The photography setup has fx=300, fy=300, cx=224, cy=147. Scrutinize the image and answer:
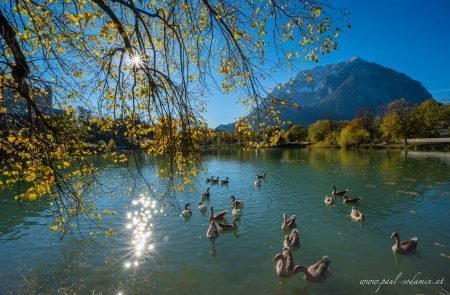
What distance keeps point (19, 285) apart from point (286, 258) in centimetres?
1101

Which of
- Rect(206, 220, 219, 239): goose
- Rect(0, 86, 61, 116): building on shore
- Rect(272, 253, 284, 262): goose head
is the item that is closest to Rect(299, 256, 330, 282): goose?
Rect(272, 253, 284, 262): goose head

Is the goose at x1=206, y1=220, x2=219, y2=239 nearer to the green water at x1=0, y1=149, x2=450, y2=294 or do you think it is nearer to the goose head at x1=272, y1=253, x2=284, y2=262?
the green water at x1=0, y1=149, x2=450, y2=294

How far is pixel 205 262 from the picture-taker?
45.9 feet

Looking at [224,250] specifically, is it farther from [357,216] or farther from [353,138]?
[353,138]

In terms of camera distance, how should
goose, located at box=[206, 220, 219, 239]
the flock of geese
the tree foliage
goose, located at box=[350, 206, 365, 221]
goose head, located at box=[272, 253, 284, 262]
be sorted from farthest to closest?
1. the tree foliage
2. goose, located at box=[350, 206, 365, 221]
3. goose, located at box=[206, 220, 219, 239]
4. goose head, located at box=[272, 253, 284, 262]
5. the flock of geese

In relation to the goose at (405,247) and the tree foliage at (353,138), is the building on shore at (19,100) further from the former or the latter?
the tree foliage at (353,138)

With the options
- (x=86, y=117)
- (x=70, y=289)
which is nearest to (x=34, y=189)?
(x=86, y=117)

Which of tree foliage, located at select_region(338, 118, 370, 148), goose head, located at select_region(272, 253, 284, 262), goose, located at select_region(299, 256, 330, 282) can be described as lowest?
goose, located at select_region(299, 256, 330, 282)

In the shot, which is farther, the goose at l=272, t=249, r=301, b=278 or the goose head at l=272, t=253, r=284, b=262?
the goose head at l=272, t=253, r=284, b=262

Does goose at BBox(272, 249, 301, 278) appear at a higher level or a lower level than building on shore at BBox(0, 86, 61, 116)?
lower

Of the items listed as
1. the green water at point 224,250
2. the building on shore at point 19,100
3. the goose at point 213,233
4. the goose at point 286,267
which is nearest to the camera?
the building on shore at point 19,100

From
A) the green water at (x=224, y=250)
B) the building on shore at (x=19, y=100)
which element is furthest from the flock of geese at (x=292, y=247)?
the building on shore at (x=19, y=100)

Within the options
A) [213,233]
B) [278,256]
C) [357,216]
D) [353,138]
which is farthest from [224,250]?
[353,138]

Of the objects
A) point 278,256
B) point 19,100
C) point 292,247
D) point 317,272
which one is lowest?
point 292,247
